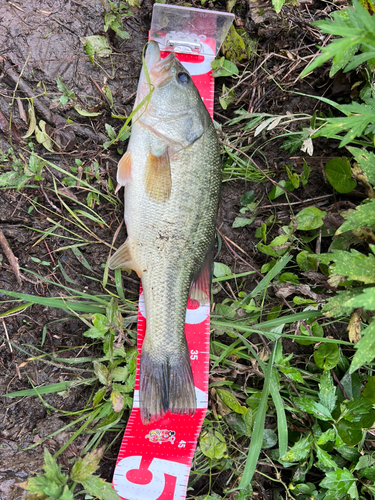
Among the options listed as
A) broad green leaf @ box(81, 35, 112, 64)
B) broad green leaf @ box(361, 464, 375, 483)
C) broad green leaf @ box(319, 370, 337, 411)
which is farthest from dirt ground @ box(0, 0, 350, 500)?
broad green leaf @ box(319, 370, 337, 411)

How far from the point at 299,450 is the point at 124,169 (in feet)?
7.96

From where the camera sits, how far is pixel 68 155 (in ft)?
8.82

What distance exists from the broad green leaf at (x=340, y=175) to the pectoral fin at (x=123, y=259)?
165 cm

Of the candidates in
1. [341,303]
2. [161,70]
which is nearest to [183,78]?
[161,70]

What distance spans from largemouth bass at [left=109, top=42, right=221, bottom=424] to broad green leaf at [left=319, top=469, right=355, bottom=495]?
3.61 feet

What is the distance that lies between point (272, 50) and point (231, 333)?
93.2 inches

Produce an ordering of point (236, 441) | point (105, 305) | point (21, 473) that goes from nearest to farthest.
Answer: point (21, 473) < point (105, 305) < point (236, 441)

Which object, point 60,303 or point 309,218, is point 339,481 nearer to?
point 309,218

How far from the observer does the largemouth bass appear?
2.45 m

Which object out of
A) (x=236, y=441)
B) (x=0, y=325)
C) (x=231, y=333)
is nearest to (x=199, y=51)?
→ (x=231, y=333)

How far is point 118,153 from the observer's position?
2.77 meters

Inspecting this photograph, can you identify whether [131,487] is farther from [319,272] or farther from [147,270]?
[319,272]

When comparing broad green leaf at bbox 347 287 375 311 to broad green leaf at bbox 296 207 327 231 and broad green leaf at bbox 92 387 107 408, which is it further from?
broad green leaf at bbox 92 387 107 408

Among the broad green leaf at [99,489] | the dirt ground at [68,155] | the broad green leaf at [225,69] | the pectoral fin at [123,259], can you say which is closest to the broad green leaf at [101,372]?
the dirt ground at [68,155]
